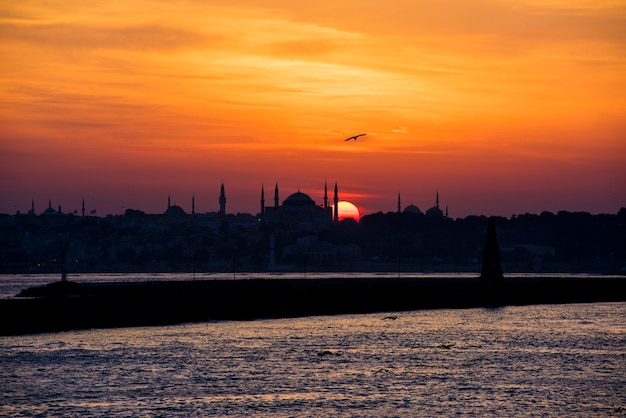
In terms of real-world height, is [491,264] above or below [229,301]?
above

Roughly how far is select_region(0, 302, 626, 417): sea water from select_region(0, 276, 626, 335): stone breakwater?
527 cm

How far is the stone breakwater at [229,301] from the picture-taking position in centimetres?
7094

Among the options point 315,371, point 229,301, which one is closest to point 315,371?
point 315,371

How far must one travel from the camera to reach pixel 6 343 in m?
56.1

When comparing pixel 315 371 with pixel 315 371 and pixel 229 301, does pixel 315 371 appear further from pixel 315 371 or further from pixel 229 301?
pixel 229 301

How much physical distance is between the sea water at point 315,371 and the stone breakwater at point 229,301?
527cm

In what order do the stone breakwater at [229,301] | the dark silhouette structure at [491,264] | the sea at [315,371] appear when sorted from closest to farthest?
1. the sea at [315,371]
2. the stone breakwater at [229,301]
3. the dark silhouette structure at [491,264]

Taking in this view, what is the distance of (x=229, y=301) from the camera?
94.9 meters

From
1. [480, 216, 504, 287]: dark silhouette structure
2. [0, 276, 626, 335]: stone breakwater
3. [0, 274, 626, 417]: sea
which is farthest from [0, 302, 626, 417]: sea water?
[480, 216, 504, 287]: dark silhouette structure

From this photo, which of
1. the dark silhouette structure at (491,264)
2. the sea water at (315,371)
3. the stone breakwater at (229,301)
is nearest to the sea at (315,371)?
the sea water at (315,371)

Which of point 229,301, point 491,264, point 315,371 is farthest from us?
point 491,264

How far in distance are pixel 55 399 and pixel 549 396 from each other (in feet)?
56.8

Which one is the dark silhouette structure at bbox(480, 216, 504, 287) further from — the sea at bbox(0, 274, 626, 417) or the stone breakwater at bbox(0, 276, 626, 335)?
the sea at bbox(0, 274, 626, 417)

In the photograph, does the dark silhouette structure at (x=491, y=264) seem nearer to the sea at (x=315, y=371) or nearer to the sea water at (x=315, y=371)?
the sea at (x=315, y=371)
